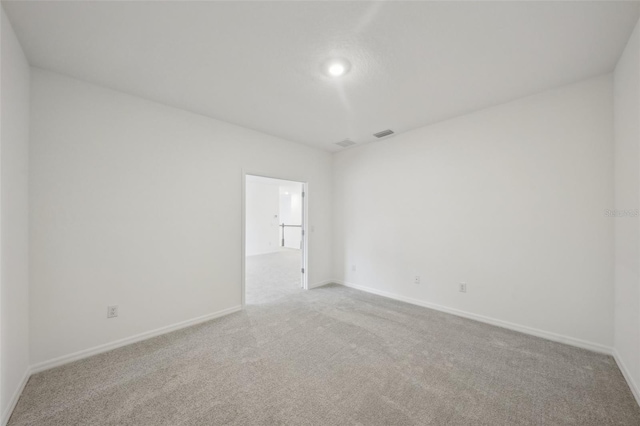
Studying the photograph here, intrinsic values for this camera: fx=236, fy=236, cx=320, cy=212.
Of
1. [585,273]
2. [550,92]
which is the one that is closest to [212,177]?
[550,92]

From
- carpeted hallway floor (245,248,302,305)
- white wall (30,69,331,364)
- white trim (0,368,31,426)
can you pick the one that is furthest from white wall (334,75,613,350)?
white trim (0,368,31,426)

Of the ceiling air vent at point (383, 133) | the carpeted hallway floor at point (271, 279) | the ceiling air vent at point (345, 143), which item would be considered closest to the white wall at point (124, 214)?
the carpeted hallway floor at point (271, 279)

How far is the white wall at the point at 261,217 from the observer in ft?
28.1

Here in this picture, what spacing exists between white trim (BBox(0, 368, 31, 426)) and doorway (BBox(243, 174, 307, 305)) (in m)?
2.03

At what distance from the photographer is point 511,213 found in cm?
284

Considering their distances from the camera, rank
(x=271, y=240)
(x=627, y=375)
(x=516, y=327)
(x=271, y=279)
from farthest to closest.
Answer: (x=271, y=240) < (x=271, y=279) < (x=516, y=327) < (x=627, y=375)

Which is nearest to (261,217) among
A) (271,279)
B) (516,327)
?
(271,279)

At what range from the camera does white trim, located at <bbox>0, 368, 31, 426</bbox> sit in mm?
1552

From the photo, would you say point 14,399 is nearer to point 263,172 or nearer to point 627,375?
point 263,172

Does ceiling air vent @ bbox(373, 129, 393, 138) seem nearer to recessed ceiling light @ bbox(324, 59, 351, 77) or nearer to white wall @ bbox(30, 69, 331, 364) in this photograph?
recessed ceiling light @ bbox(324, 59, 351, 77)

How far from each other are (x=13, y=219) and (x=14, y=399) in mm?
1304

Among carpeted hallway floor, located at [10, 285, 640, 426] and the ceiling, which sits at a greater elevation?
the ceiling

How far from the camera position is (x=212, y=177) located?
10.7 ft

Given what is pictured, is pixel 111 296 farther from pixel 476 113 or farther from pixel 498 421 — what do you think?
pixel 476 113
